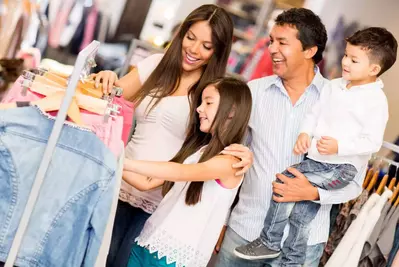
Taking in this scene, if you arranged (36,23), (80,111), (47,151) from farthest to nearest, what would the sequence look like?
1. (36,23)
2. (80,111)
3. (47,151)

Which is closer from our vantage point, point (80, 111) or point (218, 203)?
point (80, 111)

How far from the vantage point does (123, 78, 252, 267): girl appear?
2.24m

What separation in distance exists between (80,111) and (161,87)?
26.9 inches

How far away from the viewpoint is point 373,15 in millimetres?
6648

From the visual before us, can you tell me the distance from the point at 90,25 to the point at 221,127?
4328 mm

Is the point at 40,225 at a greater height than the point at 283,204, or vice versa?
the point at 283,204

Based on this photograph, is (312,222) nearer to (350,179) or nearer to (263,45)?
(350,179)

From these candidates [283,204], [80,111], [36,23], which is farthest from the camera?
[36,23]

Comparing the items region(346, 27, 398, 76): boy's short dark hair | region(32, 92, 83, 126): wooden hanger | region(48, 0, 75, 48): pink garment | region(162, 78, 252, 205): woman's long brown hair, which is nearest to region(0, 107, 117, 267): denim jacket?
region(32, 92, 83, 126): wooden hanger

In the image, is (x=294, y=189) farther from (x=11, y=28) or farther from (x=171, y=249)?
(x=11, y=28)

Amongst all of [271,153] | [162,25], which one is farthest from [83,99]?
[162,25]

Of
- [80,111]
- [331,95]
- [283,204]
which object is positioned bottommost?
[283,204]

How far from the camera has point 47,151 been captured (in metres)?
1.71

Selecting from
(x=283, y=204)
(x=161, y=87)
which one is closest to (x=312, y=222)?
(x=283, y=204)
